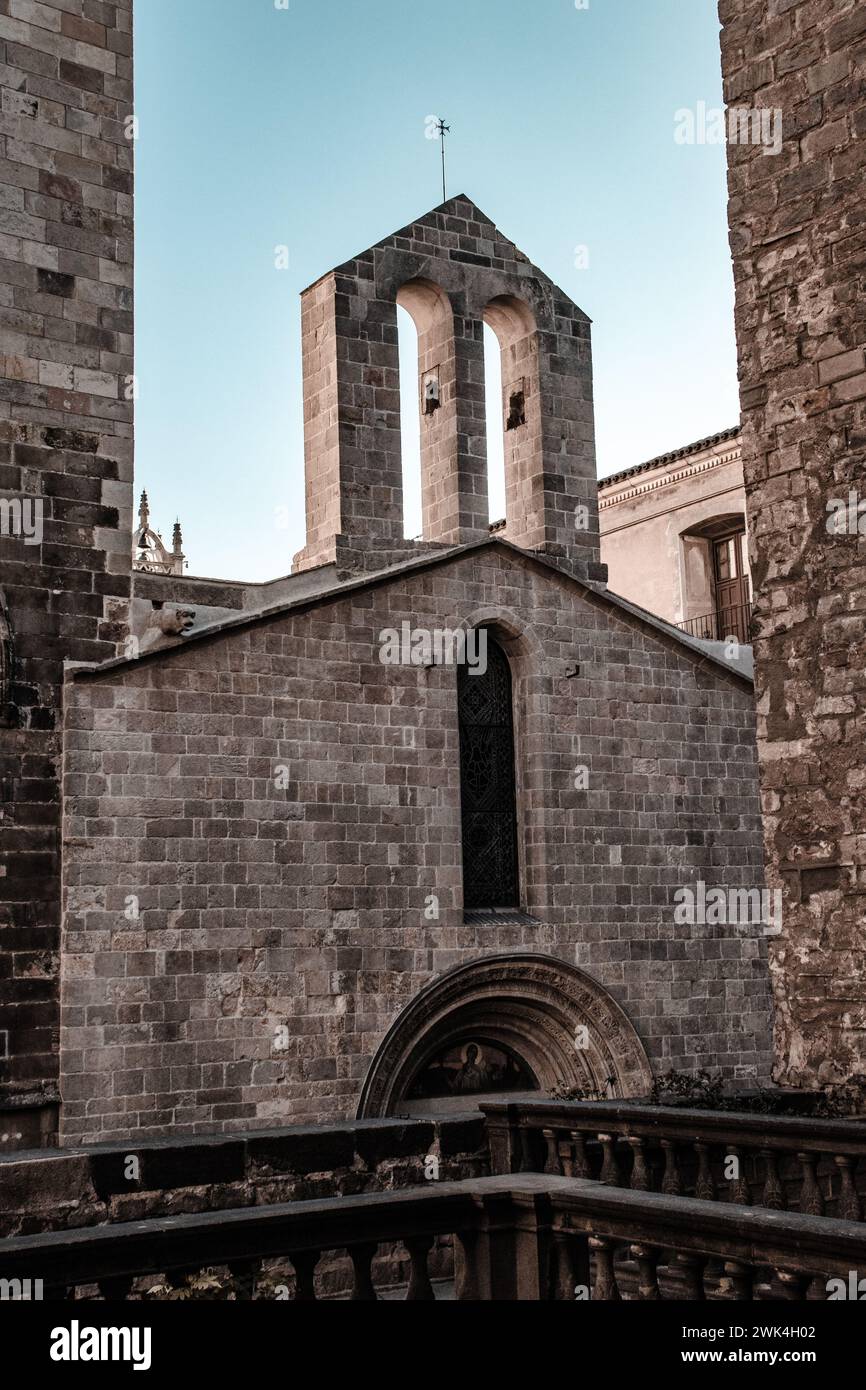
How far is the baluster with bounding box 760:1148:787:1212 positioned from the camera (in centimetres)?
568

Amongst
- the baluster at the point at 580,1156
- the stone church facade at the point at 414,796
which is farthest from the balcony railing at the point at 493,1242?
the stone church facade at the point at 414,796

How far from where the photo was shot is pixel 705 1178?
5.81 meters

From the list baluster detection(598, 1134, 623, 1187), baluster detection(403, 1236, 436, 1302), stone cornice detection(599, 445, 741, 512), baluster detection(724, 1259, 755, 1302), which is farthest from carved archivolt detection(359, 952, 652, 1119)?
stone cornice detection(599, 445, 741, 512)

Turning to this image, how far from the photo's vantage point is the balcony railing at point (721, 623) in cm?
2052

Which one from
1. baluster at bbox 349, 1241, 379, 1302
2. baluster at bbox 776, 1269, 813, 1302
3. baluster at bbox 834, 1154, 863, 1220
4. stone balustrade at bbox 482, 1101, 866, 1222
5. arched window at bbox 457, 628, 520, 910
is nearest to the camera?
baluster at bbox 776, 1269, 813, 1302

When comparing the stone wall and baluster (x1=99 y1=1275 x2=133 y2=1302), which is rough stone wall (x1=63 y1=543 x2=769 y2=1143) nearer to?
the stone wall

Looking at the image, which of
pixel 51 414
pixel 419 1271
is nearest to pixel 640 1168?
pixel 419 1271

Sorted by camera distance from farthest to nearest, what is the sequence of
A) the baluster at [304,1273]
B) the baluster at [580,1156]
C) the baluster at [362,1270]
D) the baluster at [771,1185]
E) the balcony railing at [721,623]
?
the balcony railing at [721,623] → the baluster at [580,1156] → the baluster at [771,1185] → the baluster at [362,1270] → the baluster at [304,1273]

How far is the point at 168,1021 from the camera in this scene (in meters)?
11.5

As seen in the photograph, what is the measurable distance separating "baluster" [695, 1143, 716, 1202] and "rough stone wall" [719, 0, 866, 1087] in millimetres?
883

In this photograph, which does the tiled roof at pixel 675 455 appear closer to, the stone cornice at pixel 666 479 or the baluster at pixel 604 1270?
the stone cornice at pixel 666 479

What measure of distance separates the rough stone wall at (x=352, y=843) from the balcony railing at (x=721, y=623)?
5160 mm

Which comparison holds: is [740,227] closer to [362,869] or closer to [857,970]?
[857,970]
